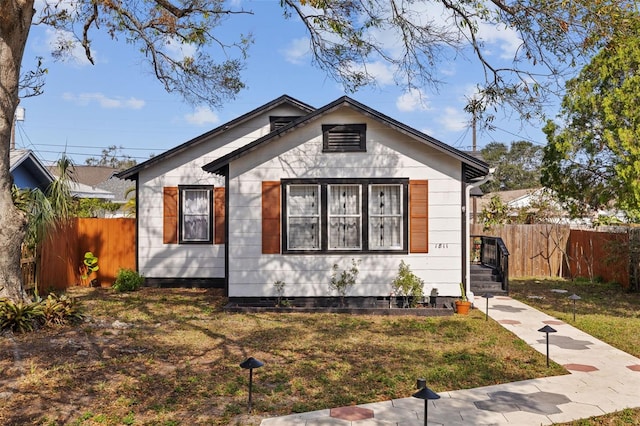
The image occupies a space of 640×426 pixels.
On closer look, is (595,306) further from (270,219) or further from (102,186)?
(102,186)

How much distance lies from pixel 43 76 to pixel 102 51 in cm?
160

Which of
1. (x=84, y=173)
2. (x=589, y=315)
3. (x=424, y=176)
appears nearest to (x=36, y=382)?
(x=424, y=176)

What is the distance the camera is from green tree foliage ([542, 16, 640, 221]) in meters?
10.1

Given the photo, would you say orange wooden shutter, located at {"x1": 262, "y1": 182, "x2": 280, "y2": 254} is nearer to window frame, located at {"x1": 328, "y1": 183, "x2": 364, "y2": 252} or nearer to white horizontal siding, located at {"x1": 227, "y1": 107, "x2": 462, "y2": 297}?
white horizontal siding, located at {"x1": 227, "y1": 107, "x2": 462, "y2": 297}

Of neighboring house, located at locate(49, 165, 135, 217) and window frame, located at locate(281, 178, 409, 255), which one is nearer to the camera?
window frame, located at locate(281, 178, 409, 255)

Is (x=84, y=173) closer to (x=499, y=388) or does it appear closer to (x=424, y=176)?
(x=424, y=176)

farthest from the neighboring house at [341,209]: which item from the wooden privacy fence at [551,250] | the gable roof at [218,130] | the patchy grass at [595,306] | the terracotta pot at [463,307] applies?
the wooden privacy fence at [551,250]

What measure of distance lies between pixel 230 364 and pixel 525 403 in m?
3.75

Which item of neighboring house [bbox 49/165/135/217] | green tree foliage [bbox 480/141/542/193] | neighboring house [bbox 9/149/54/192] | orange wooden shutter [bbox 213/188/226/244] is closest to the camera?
orange wooden shutter [bbox 213/188/226/244]

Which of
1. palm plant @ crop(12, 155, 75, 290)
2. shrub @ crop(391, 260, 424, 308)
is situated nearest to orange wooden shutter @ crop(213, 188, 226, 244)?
palm plant @ crop(12, 155, 75, 290)

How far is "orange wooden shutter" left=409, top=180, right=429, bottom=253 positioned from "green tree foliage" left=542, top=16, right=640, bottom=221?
156 inches

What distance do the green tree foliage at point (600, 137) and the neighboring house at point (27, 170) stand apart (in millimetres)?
14833

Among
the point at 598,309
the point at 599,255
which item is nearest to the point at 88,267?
the point at 598,309

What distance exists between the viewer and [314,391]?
5703mm
